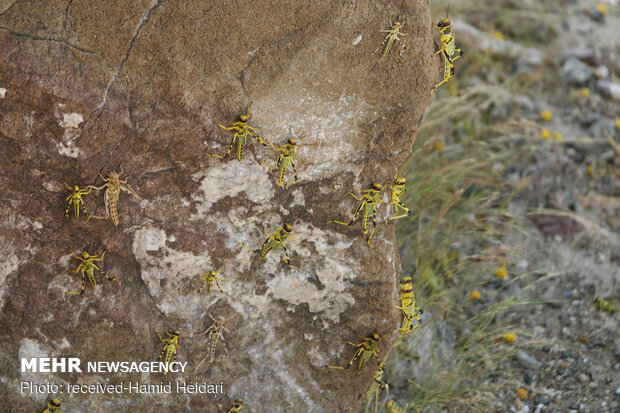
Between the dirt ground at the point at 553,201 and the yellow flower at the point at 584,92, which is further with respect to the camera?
the yellow flower at the point at 584,92

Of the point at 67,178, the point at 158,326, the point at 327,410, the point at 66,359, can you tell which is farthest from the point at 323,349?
the point at 67,178

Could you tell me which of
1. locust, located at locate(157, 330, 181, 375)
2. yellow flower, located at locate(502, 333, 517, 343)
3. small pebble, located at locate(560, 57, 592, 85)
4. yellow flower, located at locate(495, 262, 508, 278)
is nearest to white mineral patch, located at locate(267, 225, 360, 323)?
locust, located at locate(157, 330, 181, 375)

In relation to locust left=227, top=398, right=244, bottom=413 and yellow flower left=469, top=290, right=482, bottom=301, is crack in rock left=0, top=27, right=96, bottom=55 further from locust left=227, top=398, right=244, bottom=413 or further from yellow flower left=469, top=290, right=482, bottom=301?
yellow flower left=469, top=290, right=482, bottom=301

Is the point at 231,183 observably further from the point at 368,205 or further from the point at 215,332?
the point at 215,332

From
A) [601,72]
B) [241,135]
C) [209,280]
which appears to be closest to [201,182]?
[241,135]

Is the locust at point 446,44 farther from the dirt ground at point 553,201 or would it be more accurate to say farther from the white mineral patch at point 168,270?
the dirt ground at point 553,201

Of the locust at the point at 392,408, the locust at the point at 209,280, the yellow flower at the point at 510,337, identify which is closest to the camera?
the locust at the point at 209,280

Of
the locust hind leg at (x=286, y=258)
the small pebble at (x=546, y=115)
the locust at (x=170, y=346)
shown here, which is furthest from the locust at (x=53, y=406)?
the small pebble at (x=546, y=115)
